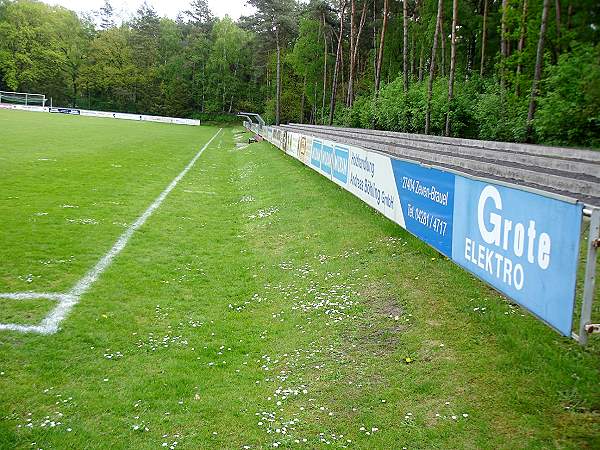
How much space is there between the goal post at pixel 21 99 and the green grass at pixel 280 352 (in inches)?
3164

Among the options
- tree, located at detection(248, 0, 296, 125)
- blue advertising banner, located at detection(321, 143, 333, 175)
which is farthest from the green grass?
tree, located at detection(248, 0, 296, 125)

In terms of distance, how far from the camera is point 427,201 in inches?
283

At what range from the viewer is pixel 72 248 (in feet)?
29.9

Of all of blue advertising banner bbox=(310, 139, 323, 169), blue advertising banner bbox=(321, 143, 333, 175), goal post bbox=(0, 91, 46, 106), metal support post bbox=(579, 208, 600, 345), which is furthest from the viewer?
goal post bbox=(0, 91, 46, 106)

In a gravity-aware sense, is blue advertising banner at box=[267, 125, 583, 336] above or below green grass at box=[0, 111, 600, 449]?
above

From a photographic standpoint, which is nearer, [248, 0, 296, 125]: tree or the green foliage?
the green foliage

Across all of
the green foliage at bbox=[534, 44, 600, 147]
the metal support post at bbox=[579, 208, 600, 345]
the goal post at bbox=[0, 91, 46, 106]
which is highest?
the goal post at bbox=[0, 91, 46, 106]

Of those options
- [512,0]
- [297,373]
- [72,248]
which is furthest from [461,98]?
[297,373]

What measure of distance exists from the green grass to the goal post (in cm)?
8037

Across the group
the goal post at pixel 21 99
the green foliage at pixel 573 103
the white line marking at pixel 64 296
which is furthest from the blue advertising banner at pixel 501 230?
the goal post at pixel 21 99

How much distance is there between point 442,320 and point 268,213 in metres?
8.16

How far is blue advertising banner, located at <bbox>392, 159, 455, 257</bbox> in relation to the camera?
6.45 meters

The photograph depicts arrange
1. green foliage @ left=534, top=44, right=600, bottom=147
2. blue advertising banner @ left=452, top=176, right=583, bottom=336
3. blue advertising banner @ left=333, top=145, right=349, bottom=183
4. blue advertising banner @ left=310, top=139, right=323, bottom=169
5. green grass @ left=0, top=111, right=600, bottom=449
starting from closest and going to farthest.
Answer: blue advertising banner @ left=452, top=176, right=583, bottom=336, green grass @ left=0, top=111, right=600, bottom=449, blue advertising banner @ left=333, top=145, right=349, bottom=183, green foliage @ left=534, top=44, right=600, bottom=147, blue advertising banner @ left=310, top=139, right=323, bottom=169

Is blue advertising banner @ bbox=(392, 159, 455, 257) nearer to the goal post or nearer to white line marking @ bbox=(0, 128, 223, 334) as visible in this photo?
white line marking @ bbox=(0, 128, 223, 334)
